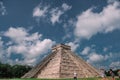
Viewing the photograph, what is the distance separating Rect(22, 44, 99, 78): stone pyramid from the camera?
2122 inches

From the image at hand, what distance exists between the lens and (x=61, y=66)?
54.9 m

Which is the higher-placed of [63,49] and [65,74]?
[63,49]

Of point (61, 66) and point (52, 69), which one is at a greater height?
point (61, 66)

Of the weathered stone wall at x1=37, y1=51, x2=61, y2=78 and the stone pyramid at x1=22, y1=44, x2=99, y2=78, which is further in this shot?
the weathered stone wall at x1=37, y1=51, x2=61, y2=78

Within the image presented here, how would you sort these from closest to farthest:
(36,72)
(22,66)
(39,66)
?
1. (36,72)
2. (39,66)
3. (22,66)

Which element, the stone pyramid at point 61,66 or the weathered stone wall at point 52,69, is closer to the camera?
the stone pyramid at point 61,66

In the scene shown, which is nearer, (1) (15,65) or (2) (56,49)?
(2) (56,49)

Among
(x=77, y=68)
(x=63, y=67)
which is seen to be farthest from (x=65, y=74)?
(x=77, y=68)

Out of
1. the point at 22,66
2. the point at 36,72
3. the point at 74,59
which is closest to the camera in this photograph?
the point at 36,72

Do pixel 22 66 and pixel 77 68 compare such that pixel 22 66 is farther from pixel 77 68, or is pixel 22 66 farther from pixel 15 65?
pixel 77 68

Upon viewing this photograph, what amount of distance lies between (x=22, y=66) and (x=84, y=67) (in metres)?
27.2

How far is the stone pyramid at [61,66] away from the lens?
177ft

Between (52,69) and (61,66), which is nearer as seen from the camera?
(61,66)

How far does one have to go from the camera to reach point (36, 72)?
5309cm
